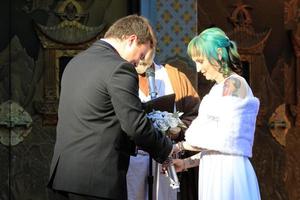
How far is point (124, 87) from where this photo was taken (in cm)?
355

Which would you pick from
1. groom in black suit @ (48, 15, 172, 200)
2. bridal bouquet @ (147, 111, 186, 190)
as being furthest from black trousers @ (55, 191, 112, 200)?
bridal bouquet @ (147, 111, 186, 190)

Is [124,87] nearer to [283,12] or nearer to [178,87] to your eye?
[178,87]

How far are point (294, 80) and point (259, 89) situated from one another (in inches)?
15.4

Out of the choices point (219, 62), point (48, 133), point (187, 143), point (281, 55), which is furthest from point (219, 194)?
point (281, 55)

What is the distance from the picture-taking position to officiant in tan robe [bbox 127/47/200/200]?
4664 mm

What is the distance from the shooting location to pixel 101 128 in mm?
3596

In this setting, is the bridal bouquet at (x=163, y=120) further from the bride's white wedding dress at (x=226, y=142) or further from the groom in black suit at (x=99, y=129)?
the groom in black suit at (x=99, y=129)

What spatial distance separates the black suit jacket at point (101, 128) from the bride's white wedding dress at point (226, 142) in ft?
1.25

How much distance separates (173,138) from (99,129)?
1.11 meters

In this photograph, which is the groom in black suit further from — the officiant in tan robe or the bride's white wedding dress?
the officiant in tan robe

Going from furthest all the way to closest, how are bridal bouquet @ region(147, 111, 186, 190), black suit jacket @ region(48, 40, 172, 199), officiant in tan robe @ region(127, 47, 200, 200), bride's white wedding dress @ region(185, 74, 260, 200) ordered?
officiant in tan robe @ region(127, 47, 200, 200)
bridal bouquet @ region(147, 111, 186, 190)
bride's white wedding dress @ region(185, 74, 260, 200)
black suit jacket @ region(48, 40, 172, 199)

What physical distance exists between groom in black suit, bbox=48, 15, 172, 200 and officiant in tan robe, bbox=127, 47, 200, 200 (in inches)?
34.8

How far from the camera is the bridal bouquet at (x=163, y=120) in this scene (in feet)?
13.7

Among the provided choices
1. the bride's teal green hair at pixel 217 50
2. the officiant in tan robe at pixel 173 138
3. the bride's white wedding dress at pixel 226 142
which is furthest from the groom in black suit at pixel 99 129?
the officiant in tan robe at pixel 173 138
